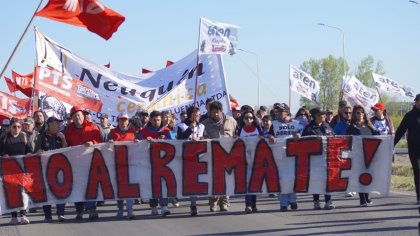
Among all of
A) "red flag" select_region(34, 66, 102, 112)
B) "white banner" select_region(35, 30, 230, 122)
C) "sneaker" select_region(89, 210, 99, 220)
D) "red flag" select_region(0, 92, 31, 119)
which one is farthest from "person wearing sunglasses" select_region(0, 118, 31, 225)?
"red flag" select_region(0, 92, 31, 119)

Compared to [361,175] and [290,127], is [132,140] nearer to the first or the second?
[290,127]

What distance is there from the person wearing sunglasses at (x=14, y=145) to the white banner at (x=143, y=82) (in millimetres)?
4874

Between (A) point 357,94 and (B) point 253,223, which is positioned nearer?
(B) point 253,223

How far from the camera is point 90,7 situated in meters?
13.0

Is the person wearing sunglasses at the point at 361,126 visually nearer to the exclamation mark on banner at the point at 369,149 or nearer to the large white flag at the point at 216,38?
the exclamation mark on banner at the point at 369,149

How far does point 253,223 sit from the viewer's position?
36.7ft

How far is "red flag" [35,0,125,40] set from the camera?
13.0 m

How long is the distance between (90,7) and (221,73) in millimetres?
5470

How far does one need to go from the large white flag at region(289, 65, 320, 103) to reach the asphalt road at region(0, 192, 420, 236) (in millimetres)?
13018

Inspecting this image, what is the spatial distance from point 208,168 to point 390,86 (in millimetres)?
13093

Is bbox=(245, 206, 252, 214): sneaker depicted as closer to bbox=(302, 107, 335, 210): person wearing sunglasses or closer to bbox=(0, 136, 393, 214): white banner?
bbox=(0, 136, 393, 214): white banner

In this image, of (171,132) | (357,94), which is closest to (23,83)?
(357,94)

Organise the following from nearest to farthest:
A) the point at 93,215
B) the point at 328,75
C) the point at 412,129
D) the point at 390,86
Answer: the point at 93,215, the point at 412,129, the point at 390,86, the point at 328,75

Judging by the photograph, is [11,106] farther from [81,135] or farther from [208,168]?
[208,168]
